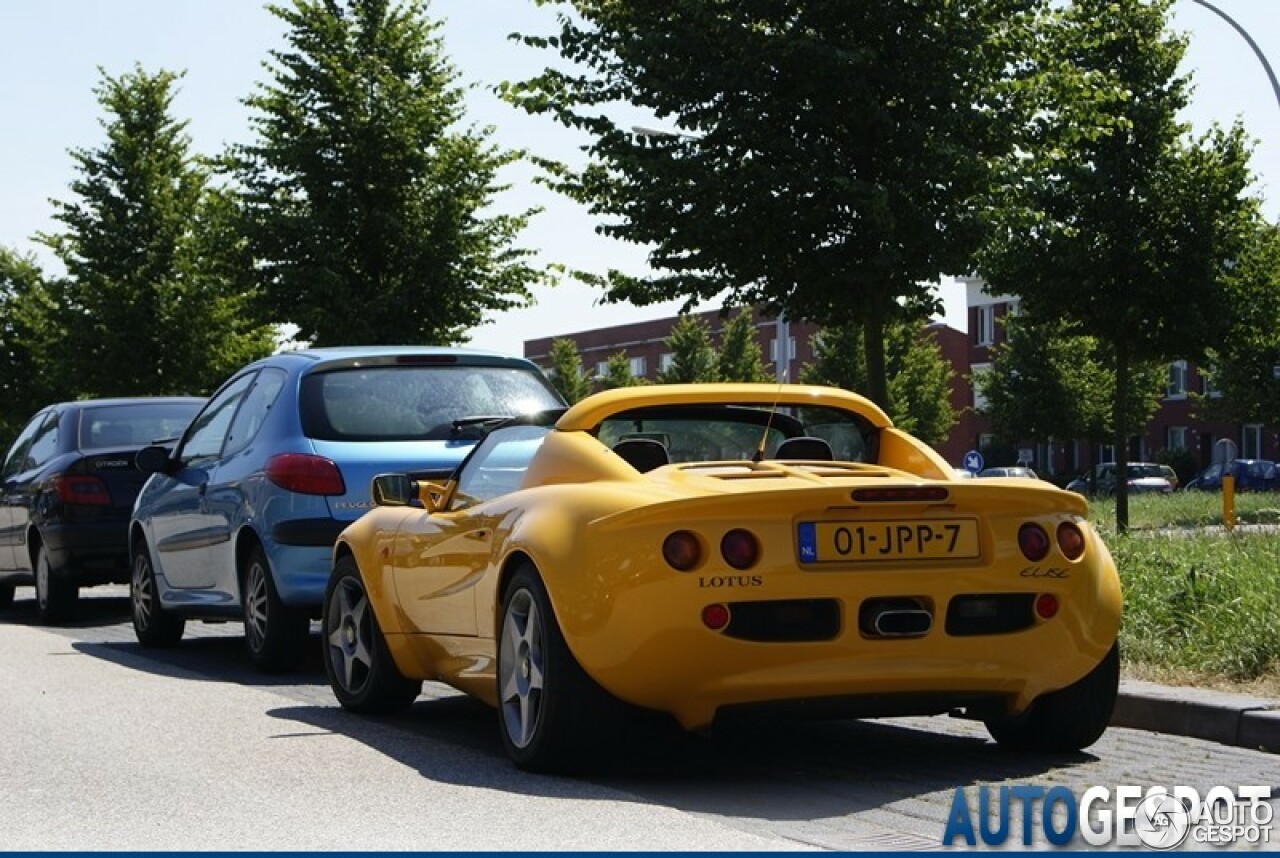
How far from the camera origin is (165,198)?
3944 cm

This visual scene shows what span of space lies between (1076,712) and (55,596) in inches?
380

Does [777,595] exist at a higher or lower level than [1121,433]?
higher

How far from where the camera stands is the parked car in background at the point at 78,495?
47.9 ft

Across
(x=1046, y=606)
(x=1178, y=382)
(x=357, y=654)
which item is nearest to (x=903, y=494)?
(x=1046, y=606)

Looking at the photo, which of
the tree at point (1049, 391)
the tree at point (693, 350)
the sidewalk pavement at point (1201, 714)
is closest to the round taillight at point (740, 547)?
the sidewalk pavement at point (1201, 714)

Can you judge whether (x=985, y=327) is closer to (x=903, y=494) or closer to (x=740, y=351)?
(x=740, y=351)

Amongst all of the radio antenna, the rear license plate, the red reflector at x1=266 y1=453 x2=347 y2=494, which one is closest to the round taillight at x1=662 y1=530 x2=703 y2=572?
the rear license plate

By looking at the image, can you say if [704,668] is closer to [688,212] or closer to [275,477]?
[275,477]

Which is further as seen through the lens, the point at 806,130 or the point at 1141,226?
the point at 1141,226

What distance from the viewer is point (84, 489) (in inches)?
575

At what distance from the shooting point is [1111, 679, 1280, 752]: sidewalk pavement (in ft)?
24.2

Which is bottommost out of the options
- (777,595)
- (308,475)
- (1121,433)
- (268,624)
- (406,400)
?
(268,624)

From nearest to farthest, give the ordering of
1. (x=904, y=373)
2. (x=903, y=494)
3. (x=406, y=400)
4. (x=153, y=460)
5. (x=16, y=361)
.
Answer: (x=903, y=494)
(x=406, y=400)
(x=153, y=460)
(x=16, y=361)
(x=904, y=373)

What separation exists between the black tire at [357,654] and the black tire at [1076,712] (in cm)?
268
